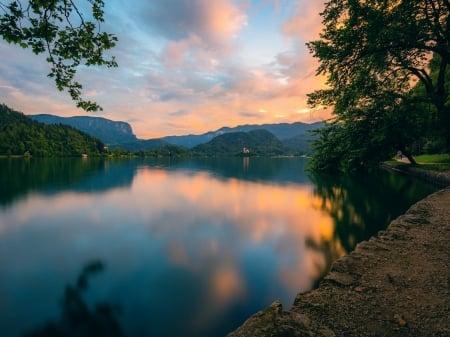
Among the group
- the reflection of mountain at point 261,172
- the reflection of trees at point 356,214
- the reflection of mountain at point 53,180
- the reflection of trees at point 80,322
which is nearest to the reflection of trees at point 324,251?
the reflection of trees at point 356,214

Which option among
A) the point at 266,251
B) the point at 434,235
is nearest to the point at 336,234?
the point at 266,251

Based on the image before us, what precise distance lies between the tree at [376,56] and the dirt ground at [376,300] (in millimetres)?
14029

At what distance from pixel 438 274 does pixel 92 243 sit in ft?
53.1

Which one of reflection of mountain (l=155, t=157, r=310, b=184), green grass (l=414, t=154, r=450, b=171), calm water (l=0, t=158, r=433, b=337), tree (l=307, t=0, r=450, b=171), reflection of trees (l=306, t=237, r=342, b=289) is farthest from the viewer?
reflection of mountain (l=155, t=157, r=310, b=184)

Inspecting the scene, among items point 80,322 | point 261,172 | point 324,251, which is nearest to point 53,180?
point 80,322

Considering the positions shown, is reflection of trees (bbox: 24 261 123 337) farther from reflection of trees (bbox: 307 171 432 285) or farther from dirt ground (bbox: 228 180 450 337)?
reflection of trees (bbox: 307 171 432 285)

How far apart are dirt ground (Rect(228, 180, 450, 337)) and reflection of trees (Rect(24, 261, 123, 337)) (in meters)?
4.57

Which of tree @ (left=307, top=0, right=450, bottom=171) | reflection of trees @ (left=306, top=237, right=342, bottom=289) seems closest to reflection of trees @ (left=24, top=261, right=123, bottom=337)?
reflection of trees @ (left=306, top=237, right=342, bottom=289)

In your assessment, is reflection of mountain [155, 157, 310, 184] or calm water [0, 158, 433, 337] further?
reflection of mountain [155, 157, 310, 184]

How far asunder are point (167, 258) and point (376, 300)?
977cm

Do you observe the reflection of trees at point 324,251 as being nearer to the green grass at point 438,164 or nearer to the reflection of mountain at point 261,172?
the green grass at point 438,164

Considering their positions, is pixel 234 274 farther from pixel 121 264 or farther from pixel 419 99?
pixel 419 99

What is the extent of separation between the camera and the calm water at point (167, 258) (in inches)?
335

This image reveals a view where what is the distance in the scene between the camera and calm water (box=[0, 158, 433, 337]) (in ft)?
27.9
